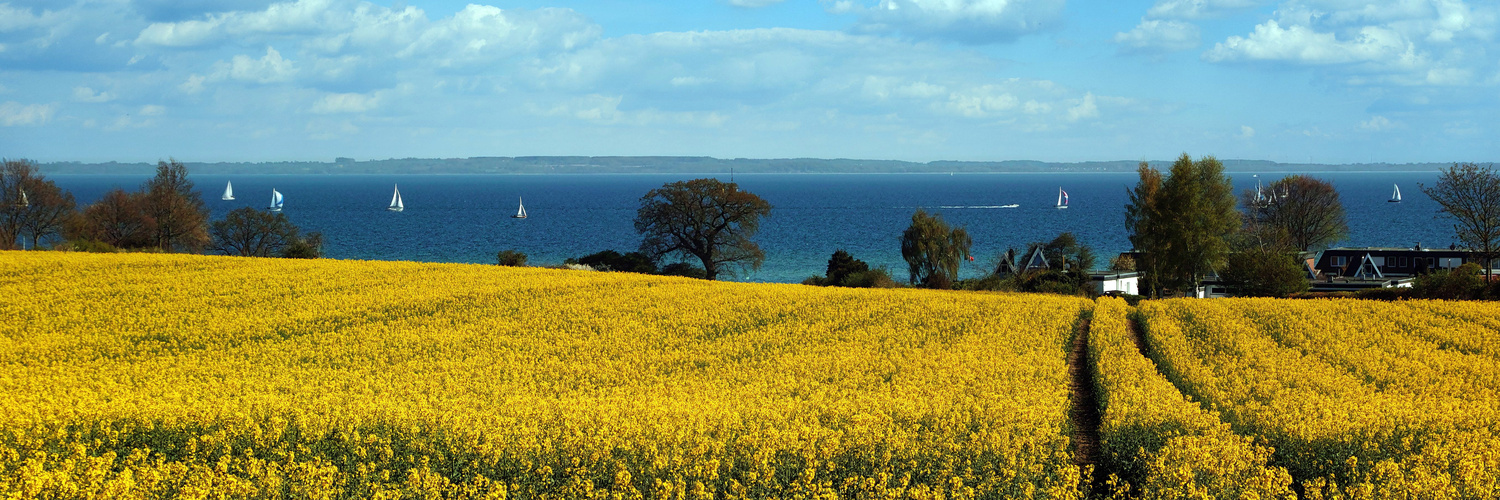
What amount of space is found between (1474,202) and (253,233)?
76.0 m

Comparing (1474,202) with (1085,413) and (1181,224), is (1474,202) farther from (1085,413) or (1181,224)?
(1085,413)

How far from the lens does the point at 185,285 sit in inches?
1108

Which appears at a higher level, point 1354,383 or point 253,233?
point 1354,383

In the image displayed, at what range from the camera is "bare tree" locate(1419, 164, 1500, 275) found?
2024 inches

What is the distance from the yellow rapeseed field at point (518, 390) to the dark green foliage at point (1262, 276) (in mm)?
22714

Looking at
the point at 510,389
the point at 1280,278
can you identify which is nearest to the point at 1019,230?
the point at 1280,278

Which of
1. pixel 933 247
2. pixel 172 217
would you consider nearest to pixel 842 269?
pixel 933 247

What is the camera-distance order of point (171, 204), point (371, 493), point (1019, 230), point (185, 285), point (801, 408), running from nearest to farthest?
1. point (371, 493)
2. point (801, 408)
3. point (185, 285)
4. point (171, 204)
5. point (1019, 230)

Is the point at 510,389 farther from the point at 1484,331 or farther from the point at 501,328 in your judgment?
the point at 1484,331

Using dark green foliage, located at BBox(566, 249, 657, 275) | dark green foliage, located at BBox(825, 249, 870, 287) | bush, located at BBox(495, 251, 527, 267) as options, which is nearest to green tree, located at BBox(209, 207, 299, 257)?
dark green foliage, located at BBox(566, 249, 657, 275)

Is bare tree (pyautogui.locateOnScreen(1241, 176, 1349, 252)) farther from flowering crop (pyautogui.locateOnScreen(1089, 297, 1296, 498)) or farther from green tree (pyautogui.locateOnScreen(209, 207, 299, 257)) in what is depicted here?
flowering crop (pyautogui.locateOnScreen(1089, 297, 1296, 498))

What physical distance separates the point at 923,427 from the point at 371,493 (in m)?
6.91

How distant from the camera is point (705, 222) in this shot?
204ft

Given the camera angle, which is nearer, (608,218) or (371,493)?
(371,493)
